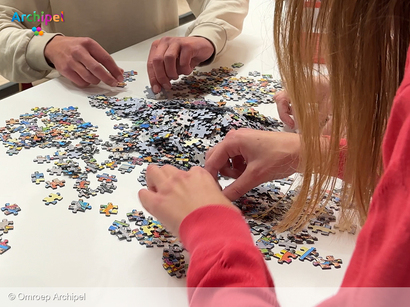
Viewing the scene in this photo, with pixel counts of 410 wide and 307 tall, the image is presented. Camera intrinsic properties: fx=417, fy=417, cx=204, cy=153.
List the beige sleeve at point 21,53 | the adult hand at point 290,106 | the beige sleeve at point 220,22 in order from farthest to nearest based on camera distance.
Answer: the beige sleeve at point 220,22, the beige sleeve at point 21,53, the adult hand at point 290,106

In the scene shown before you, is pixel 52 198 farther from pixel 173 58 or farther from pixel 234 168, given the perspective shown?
pixel 173 58

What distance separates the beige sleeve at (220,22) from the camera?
181 centimetres

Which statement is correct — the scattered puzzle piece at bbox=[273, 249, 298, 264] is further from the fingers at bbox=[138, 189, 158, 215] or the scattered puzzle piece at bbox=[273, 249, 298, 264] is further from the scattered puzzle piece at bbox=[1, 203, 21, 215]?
the scattered puzzle piece at bbox=[1, 203, 21, 215]

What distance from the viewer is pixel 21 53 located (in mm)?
1685

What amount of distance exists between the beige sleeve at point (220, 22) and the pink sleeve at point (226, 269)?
47.3 inches

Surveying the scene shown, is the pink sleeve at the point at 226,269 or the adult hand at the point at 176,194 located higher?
the pink sleeve at the point at 226,269

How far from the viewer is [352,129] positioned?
730 mm

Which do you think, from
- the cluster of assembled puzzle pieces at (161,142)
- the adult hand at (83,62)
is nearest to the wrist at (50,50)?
the adult hand at (83,62)

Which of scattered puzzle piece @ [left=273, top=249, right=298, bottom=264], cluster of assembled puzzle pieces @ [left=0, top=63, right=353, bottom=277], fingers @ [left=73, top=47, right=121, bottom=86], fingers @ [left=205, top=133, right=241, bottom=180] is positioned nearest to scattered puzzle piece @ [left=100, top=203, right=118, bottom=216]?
cluster of assembled puzzle pieces @ [left=0, top=63, right=353, bottom=277]

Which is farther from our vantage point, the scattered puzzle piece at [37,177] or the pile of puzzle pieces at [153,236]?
the scattered puzzle piece at [37,177]

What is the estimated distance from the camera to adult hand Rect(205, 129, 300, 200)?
100cm

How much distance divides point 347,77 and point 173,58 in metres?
0.98

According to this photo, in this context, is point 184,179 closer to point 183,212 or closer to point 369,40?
point 183,212

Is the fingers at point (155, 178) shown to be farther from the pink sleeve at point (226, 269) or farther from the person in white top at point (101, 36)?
the person in white top at point (101, 36)
